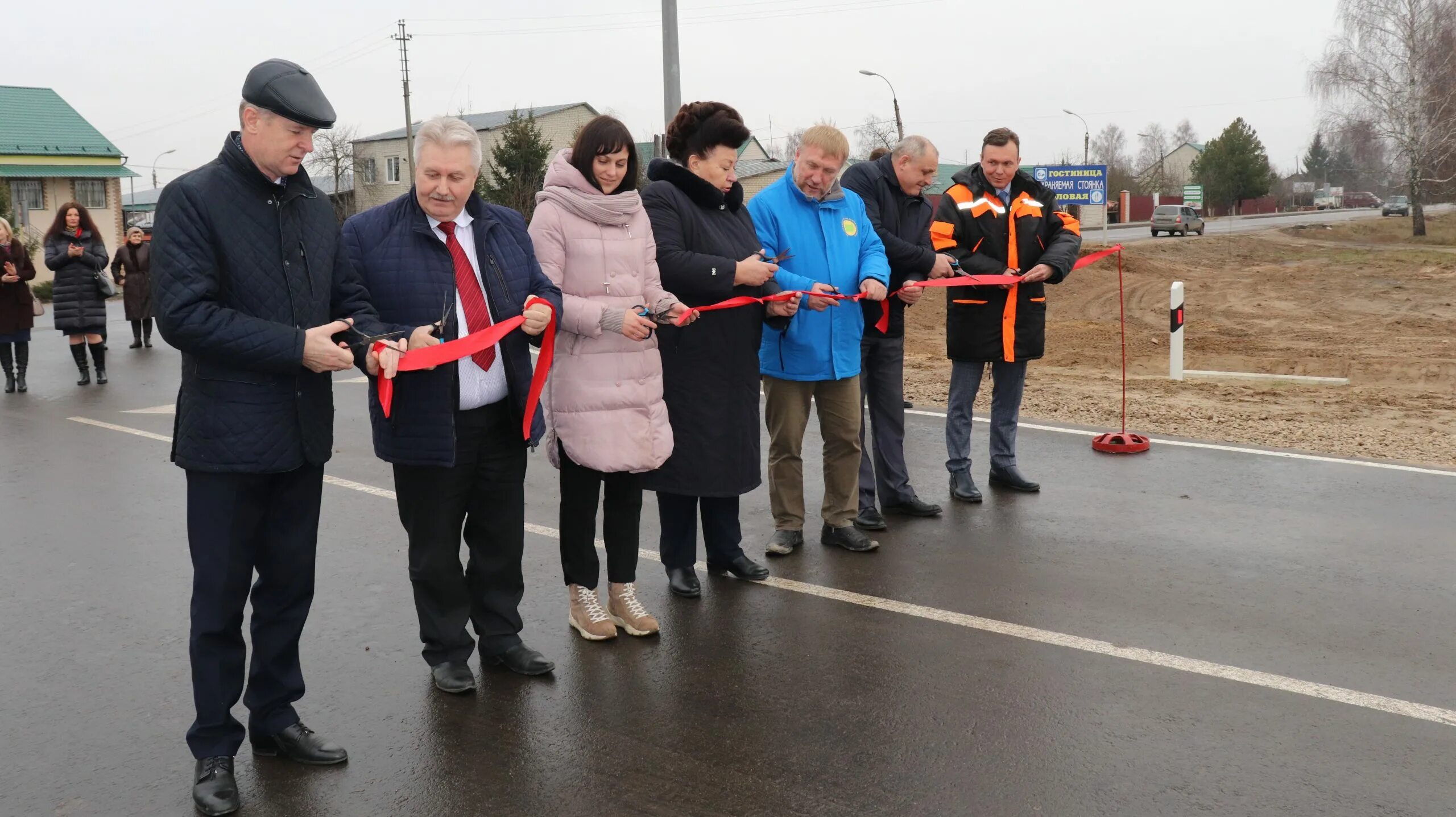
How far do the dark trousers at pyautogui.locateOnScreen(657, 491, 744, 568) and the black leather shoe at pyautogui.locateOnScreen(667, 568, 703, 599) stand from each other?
0.03 m

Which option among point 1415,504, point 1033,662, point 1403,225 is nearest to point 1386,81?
point 1403,225

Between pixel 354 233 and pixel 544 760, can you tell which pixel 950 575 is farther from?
pixel 354 233

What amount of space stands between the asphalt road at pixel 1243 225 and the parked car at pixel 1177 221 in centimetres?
43

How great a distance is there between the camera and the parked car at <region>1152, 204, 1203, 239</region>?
55812 millimetres

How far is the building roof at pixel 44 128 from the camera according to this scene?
51.6 m

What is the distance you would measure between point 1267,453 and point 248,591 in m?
7.11

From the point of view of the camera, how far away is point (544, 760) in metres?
3.95

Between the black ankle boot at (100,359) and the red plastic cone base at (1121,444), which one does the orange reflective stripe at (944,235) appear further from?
the black ankle boot at (100,359)

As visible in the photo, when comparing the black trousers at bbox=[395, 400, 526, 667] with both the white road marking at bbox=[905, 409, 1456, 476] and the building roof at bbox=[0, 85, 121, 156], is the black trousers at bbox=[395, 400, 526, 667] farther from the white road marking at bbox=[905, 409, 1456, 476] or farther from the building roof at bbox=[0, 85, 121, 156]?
the building roof at bbox=[0, 85, 121, 156]

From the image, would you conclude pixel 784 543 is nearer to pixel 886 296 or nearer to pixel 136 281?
pixel 886 296

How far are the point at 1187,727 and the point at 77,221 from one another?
13271mm

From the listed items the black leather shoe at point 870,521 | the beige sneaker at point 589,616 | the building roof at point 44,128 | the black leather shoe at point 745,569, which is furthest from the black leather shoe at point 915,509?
the building roof at point 44,128

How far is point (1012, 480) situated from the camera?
7.73 metres

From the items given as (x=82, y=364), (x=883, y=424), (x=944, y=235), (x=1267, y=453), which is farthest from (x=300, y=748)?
(x=82, y=364)
